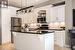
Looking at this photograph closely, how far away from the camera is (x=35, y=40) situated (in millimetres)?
4996

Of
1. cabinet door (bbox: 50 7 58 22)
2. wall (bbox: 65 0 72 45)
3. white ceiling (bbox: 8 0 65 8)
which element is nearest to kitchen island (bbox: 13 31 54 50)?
wall (bbox: 65 0 72 45)

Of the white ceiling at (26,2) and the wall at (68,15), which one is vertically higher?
the white ceiling at (26,2)

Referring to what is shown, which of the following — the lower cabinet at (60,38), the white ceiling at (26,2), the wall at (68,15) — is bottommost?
the lower cabinet at (60,38)

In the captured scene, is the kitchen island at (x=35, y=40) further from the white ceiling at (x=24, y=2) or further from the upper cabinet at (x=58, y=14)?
the upper cabinet at (x=58, y=14)

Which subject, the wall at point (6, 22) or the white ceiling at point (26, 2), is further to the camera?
the wall at point (6, 22)

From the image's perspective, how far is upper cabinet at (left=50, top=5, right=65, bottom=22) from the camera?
289 inches

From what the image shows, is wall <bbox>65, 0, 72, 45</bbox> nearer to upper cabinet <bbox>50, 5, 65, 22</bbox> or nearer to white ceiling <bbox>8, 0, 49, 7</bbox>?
upper cabinet <bbox>50, 5, 65, 22</bbox>

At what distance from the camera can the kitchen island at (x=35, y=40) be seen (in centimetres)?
479

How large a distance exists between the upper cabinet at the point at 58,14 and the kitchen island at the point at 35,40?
257 cm

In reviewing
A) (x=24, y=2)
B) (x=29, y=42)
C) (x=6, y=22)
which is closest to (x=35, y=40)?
(x=29, y=42)

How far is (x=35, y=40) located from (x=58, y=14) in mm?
3376

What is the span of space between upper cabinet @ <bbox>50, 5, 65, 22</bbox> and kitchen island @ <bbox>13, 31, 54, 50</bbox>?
2572mm

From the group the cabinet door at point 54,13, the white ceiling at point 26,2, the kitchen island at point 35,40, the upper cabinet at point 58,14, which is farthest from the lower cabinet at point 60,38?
the white ceiling at point 26,2

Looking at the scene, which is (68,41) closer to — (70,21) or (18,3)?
(70,21)
